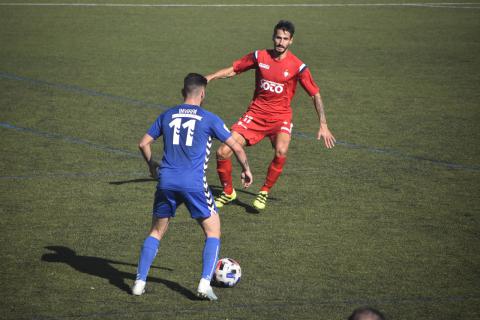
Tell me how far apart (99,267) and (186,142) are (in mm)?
2099

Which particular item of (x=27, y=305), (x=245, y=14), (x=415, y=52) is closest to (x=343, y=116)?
(x=415, y=52)

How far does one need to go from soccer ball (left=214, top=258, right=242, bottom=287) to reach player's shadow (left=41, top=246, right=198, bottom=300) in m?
0.34

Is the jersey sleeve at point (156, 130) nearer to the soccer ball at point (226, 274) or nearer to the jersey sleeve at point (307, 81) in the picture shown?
the soccer ball at point (226, 274)

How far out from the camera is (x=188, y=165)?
796 cm

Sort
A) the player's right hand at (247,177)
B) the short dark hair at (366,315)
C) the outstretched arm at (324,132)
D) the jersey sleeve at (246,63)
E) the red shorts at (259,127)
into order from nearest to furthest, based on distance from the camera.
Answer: the short dark hair at (366,315) < the player's right hand at (247,177) < the outstretched arm at (324,132) < the red shorts at (259,127) < the jersey sleeve at (246,63)

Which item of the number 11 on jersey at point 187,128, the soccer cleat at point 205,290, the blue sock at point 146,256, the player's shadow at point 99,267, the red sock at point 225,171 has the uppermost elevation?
the number 11 on jersey at point 187,128

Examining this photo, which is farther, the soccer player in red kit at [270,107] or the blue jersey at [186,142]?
the soccer player in red kit at [270,107]

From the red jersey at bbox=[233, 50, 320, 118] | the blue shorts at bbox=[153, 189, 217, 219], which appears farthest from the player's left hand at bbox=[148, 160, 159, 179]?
the red jersey at bbox=[233, 50, 320, 118]

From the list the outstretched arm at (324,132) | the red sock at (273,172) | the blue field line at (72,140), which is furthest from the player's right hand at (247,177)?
the blue field line at (72,140)

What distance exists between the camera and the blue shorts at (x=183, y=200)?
7957 millimetres

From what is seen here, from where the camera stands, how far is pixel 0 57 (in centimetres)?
2225

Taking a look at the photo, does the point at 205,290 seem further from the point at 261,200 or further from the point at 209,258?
the point at 261,200

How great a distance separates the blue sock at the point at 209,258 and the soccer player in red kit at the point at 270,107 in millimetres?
3317

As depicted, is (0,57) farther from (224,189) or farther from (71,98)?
(224,189)
